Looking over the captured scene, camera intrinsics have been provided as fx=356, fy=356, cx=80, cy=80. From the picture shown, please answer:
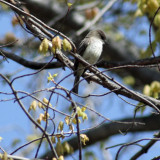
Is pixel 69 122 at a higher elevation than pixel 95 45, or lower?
lower

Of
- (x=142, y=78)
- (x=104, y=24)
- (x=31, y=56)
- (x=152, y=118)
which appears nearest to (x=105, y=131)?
(x=152, y=118)

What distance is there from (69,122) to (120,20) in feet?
24.1

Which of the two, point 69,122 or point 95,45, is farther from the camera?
point 95,45

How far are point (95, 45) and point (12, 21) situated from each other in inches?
62.9

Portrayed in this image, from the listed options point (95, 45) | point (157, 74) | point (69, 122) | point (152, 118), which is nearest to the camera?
point (69, 122)

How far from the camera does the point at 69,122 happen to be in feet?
9.73

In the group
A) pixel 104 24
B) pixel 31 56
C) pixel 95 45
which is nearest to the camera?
pixel 95 45

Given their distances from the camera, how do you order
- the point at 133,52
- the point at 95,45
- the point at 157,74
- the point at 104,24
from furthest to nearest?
the point at 104,24 → the point at 133,52 → the point at 157,74 → the point at 95,45

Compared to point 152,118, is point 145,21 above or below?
above

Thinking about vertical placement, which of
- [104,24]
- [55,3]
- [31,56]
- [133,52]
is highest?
[104,24]

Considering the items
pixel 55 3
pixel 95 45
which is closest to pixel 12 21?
pixel 95 45

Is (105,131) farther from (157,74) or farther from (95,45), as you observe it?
(95,45)

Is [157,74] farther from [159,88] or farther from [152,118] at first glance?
[159,88]

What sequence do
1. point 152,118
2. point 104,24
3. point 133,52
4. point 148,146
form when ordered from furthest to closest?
point 104,24
point 133,52
point 152,118
point 148,146
